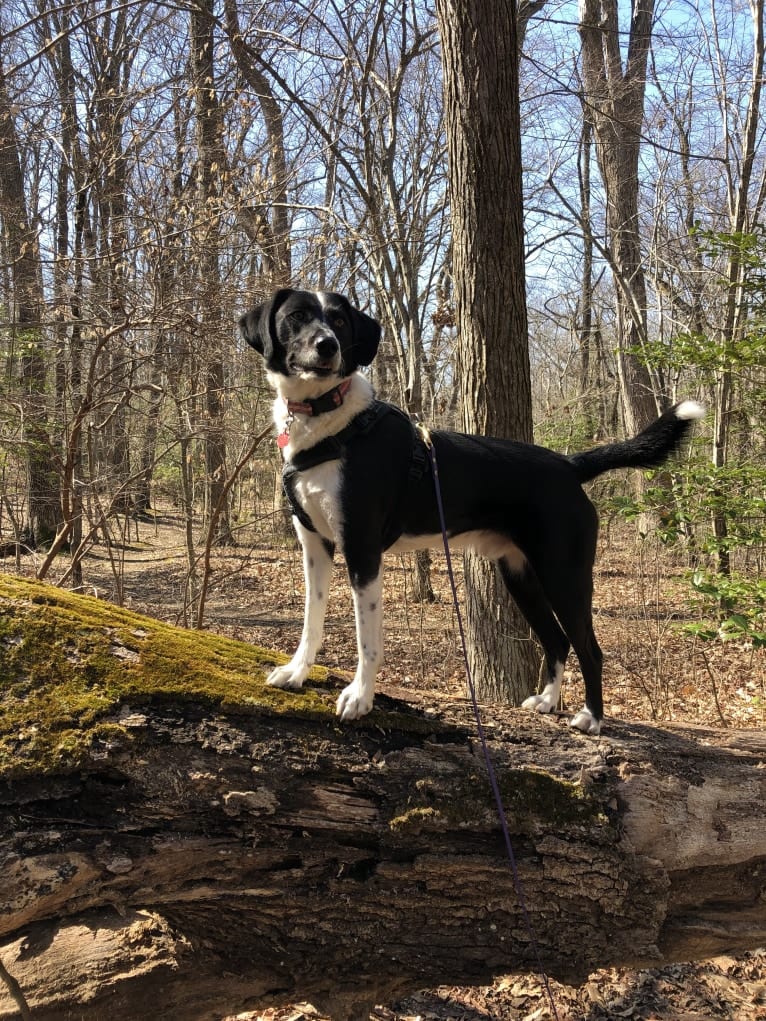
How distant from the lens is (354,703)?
2.62 meters

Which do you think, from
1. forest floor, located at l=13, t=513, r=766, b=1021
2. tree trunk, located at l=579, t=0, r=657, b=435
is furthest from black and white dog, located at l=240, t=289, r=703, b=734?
tree trunk, located at l=579, t=0, r=657, b=435

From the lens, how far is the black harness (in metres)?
2.75

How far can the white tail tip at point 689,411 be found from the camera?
3262 millimetres

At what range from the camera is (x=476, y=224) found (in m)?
4.54

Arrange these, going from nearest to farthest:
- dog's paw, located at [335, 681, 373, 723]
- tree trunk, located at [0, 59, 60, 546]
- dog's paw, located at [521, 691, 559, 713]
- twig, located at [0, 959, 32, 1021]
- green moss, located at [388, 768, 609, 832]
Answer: twig, located at [0, 959, 32, 1021], green moss, located at [388, 768, 609, 832], dog's paw, located at [335, 681, 373, 723], dog's paw, located at [521, 691, 559, 713], tree trunk, located at [0, 59, 60, 546]

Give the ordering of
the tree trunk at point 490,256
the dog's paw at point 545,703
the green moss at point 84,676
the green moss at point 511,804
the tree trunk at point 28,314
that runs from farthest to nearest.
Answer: the tree trunk at point 28,314 → the tree trunk at point 490,256 → the dog's paw at point 545,703 → the green moss at point 511,804 → the green moss at point 84,676

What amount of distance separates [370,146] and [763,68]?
4646 millimetres

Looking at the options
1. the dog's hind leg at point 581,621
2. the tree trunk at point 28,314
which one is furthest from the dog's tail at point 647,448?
the tree trunk at point 28,314

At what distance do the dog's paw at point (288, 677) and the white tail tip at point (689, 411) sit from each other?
84.4 inches

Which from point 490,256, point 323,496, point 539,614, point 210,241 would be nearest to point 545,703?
point 539,614

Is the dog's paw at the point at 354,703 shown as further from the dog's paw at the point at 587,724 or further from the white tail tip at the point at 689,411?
the white tail tip at the point at 689,411

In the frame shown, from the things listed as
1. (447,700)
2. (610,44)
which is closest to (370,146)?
(610,44)

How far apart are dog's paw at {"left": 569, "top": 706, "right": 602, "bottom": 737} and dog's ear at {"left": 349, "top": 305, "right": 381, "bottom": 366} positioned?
5.99 feet

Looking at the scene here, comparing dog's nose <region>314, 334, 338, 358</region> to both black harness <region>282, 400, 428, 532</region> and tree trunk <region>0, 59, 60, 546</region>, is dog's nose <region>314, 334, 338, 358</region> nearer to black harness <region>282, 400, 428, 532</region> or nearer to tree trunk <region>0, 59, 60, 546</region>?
black harness <region>282, 400, 428, 532</region>
